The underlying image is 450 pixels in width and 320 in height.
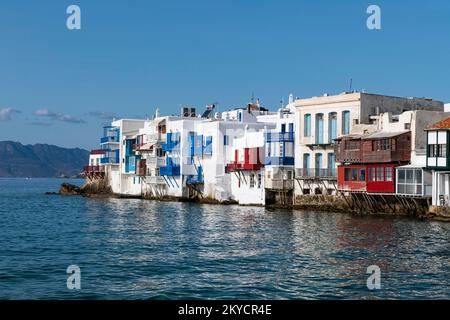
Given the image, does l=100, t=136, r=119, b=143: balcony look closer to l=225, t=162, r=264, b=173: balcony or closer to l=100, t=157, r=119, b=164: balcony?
l=100, t=157, r=119, b=164: balcony

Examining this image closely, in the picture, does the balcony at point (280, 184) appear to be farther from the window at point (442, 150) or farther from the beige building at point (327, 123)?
the window at point (442, 150)

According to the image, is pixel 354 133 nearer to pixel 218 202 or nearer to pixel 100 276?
pixel 218 202

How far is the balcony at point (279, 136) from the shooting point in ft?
234


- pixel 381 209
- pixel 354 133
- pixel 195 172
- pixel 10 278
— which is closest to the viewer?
pixel 10 278

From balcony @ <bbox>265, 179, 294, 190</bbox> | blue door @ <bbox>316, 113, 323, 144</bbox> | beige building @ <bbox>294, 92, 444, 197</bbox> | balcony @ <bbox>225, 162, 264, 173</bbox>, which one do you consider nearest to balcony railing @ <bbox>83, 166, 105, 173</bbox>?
balcony @ <bbox>225, 162, 264, 173</bbox>

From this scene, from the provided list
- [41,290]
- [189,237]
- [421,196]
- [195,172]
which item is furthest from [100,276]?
→ [195,172]

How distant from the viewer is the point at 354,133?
6250cm

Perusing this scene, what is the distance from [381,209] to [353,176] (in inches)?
161

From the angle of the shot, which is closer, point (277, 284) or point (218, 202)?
point (277, 284)

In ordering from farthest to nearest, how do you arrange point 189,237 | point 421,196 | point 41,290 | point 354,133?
point 354,133 < point 421,196 < point 189,237 < point 41,290

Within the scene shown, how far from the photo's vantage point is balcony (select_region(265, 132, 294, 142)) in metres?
71.3

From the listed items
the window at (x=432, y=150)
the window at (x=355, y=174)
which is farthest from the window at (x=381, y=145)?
the window at (x=432, y=150)
